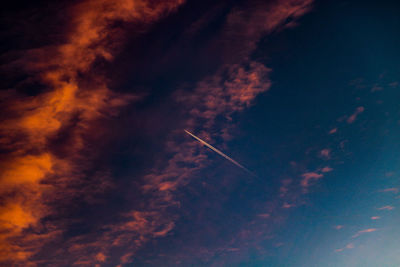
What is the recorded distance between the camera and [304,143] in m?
6.25

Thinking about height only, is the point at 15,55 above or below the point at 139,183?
above

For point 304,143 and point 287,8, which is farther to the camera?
point 304,143

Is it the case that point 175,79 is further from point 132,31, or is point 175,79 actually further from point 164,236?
point 164,236

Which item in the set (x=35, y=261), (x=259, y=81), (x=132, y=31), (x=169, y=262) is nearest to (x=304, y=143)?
(x=259, y=81)

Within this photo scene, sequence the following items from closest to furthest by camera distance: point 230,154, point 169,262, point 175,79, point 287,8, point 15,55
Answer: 1. point 15,55
2. point 287,8
3. point 175,79
4. point 230,154
5. point 169,262

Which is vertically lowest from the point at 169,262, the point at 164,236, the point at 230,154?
the point at 169,262

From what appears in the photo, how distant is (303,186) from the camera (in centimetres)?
768

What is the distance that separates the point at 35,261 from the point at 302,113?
9.25m

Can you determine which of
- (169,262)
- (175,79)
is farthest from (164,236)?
(175,79)

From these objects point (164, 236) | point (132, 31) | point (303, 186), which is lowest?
point (164, 236)

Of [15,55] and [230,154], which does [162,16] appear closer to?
[15,55]

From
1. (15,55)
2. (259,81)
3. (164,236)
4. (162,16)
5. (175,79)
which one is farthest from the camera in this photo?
(164,236)

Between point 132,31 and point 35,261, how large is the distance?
7.71 m

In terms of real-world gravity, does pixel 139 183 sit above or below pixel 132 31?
below
